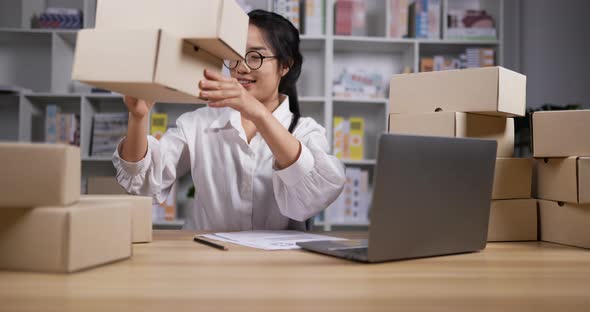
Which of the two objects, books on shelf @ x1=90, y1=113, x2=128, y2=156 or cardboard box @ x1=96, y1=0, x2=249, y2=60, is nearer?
cardboard box @ x1=96, y1=0, x2=249, y2=60

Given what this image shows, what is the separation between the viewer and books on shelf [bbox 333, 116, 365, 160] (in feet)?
10.7

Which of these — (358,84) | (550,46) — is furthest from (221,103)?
(550,46)

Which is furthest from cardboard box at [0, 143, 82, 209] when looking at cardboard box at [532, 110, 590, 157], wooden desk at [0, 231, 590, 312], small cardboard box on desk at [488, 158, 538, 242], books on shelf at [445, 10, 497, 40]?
books on shelf at [445, 10, 497, 40]

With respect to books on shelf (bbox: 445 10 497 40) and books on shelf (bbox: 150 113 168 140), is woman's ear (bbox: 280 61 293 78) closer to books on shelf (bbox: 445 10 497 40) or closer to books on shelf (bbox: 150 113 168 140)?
books on shelf (bbox: 150 113 168 140)

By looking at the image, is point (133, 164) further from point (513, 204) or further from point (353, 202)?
point (353, 202)

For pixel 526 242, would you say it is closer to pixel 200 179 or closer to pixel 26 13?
pixel 200 179

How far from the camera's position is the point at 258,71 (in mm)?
1595

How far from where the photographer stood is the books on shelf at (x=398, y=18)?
3238mm

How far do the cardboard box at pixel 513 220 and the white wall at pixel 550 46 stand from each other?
263 centimetres

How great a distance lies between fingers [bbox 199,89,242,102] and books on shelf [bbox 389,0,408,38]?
241 cm

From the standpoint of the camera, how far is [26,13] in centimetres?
315

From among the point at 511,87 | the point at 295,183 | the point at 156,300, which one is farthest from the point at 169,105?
the point at 156,300

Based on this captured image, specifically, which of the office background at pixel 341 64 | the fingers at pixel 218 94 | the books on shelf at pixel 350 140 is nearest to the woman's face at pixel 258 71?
the fingers at pixel 218 94

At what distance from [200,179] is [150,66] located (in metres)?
0.87
